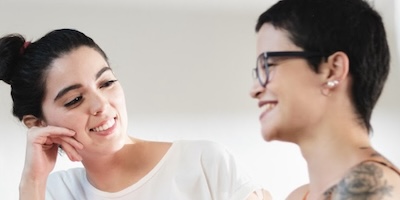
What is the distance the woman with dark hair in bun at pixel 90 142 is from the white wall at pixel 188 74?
0.56 meters

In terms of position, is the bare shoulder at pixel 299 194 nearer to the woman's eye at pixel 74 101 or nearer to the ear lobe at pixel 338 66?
the ear lobe at pixel 338 66

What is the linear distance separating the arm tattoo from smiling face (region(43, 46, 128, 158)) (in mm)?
714

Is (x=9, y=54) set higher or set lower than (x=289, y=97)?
higher

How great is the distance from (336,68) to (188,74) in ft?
4.30

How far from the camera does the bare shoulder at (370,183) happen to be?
791 mm

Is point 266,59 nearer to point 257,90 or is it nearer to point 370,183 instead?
point 257,90

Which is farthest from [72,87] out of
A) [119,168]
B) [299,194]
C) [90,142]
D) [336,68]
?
[336,68]

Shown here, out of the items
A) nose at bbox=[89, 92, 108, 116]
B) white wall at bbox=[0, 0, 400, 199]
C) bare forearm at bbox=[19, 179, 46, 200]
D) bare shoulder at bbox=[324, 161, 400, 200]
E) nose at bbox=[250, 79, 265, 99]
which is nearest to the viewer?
bare shoulder at bbox=[324, 161, 400, 200]

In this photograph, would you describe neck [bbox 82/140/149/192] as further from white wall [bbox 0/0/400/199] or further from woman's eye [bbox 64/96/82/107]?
white wall [bbox 0/0/400/199]

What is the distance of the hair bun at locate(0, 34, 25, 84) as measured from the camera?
4.99 ft

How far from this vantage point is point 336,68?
86 centimetres

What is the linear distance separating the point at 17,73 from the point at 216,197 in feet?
1.94

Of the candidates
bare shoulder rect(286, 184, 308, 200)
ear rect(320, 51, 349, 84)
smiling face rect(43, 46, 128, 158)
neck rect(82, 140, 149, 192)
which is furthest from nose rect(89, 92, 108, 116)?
ear rect(320, 51, 349, 84)

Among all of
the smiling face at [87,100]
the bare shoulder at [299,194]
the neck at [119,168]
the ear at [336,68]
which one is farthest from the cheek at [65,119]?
the ear at [336,68]
